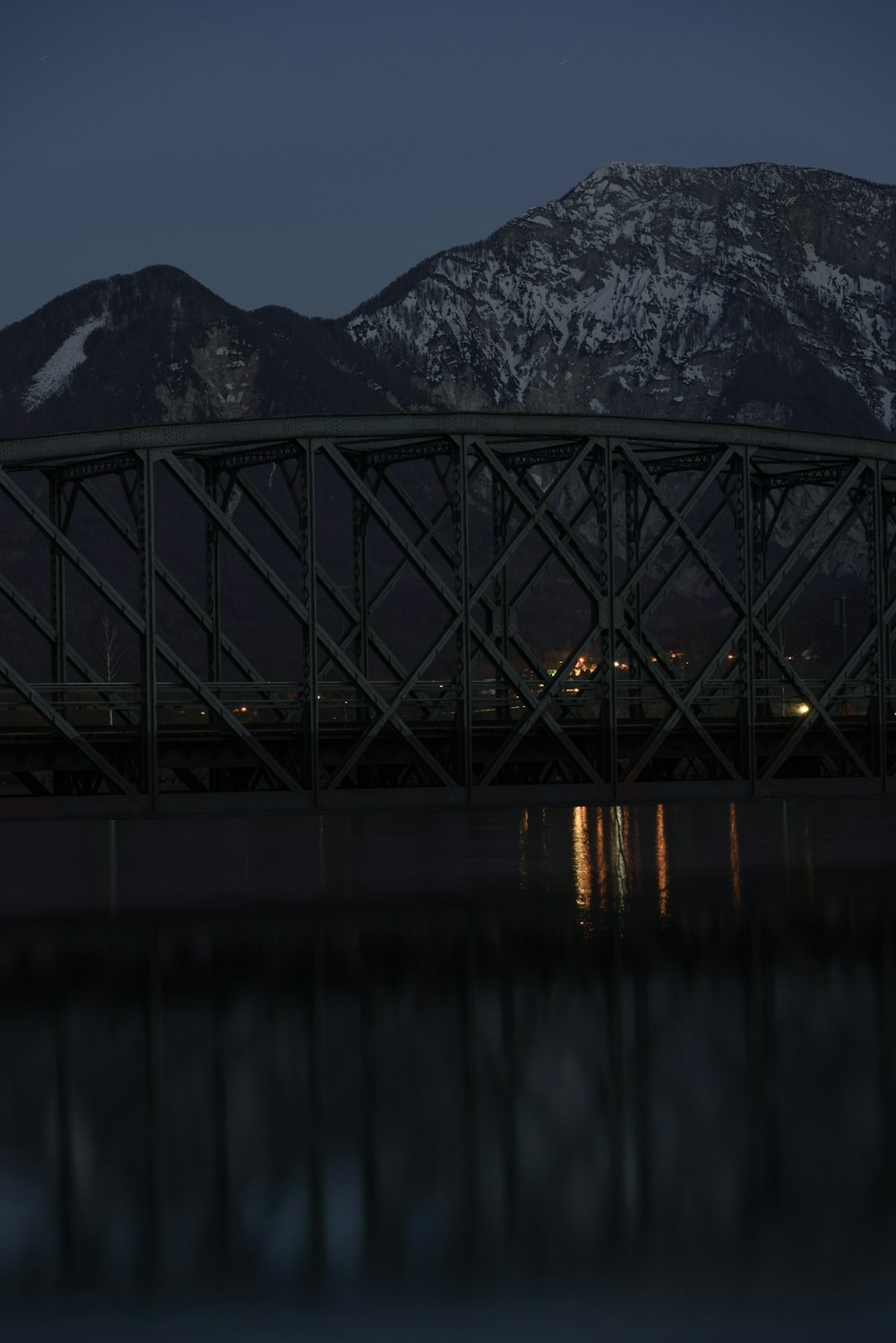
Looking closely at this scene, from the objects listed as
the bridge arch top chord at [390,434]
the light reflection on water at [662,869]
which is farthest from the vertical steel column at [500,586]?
the light reflection on water at [662,869]

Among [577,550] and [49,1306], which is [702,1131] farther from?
[577,550]

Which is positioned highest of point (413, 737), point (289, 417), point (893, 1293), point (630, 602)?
point (289, 417)

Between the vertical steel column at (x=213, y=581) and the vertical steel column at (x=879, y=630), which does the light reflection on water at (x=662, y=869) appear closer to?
the vertical steel column at (x=879, y=630)

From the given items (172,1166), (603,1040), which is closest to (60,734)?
(603,1040)

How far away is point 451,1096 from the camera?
11328mm

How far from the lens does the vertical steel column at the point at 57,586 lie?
40250mm

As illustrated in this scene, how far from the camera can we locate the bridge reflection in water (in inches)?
322

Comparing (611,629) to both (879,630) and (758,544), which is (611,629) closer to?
(879,630)

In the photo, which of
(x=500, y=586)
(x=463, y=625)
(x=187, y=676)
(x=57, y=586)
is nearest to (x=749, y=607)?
(x=500, y=586)

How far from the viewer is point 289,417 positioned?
38250 mm

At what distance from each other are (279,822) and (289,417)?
42.5ft

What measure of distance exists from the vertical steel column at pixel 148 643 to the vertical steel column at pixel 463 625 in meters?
6.27

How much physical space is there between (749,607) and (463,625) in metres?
7.43

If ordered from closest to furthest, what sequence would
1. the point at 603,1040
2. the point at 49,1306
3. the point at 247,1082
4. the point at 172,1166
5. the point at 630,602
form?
the point at 49,1306 → the point at 172,1166 → the point at 247,1082 → the point at 603,1040 → the point at 630,602
